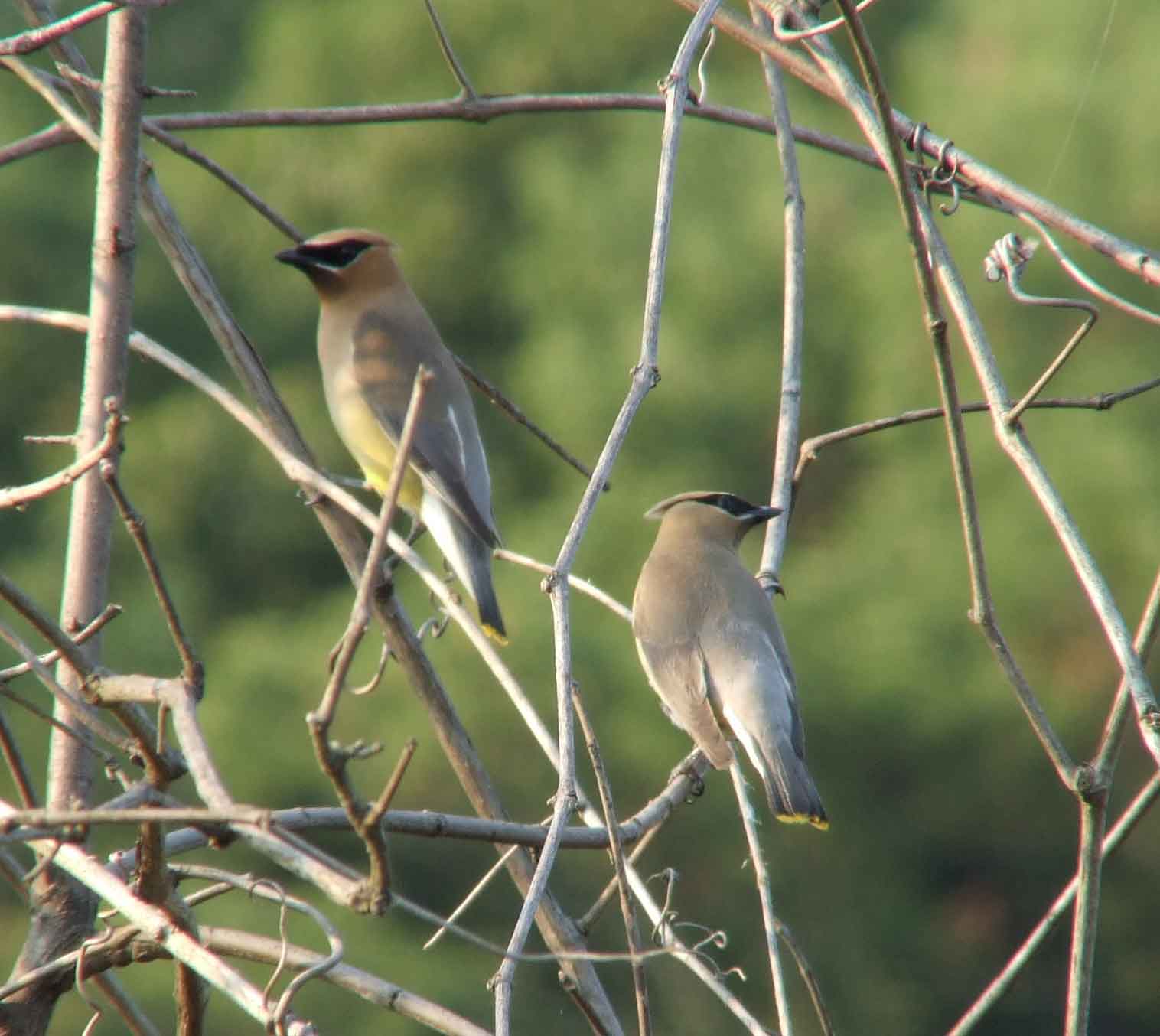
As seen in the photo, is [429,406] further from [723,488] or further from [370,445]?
[723,488]

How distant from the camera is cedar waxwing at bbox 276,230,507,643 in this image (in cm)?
357

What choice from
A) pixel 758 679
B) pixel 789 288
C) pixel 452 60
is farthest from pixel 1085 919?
pixel 758 679

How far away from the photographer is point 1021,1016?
8.90 meters

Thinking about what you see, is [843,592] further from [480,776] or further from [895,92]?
[480,776]

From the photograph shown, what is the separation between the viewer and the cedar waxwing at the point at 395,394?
3574 mm

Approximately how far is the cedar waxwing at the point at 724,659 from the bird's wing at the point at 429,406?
16.1 inches

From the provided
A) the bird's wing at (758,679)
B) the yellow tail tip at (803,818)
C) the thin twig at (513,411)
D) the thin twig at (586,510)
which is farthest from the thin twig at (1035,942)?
the bird's wing at (758,679)

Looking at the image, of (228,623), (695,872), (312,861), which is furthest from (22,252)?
(312,861)

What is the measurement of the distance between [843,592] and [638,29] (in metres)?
5.39

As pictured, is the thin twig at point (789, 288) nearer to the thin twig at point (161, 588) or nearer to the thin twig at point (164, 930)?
the thin twig at point (161, 588)

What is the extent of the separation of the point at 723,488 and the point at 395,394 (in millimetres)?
4565

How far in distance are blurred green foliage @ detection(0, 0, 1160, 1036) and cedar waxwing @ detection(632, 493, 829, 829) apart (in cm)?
344

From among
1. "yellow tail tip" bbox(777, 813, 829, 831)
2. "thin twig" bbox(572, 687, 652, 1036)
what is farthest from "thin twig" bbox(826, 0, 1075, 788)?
"yellow tail tip" bbox(777, 813, 829, 831)

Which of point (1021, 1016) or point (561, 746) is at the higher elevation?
point (561, 746)
